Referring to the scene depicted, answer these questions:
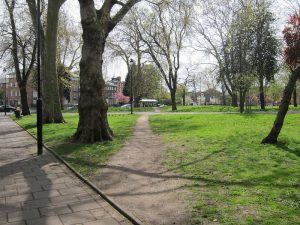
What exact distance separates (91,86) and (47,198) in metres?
7.29

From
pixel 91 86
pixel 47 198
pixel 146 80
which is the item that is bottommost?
pixel 47 198

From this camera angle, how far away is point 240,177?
744 centimetres

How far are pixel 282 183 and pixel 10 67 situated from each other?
36970mm

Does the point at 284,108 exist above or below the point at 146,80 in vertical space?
below

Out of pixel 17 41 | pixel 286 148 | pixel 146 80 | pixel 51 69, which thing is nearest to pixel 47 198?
pixel 286 148

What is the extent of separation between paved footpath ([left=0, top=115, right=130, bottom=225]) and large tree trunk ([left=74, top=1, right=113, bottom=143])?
3.46 meters

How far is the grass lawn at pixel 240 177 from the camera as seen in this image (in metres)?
5.21

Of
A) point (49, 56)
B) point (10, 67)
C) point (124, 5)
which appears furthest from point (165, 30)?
point (124, 5)

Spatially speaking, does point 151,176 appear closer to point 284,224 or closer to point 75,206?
point 75,206

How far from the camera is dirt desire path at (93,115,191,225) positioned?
5.41 m

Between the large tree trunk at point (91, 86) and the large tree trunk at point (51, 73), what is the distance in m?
9.61

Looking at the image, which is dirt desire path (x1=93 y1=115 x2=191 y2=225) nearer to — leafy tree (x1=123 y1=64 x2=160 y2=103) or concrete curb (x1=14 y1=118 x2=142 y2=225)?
concrete curb (x1=14 y1=118 x2=142 y2=225)

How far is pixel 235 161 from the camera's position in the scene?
30.1 feet

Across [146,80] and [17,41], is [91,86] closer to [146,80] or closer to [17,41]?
[17,41]
